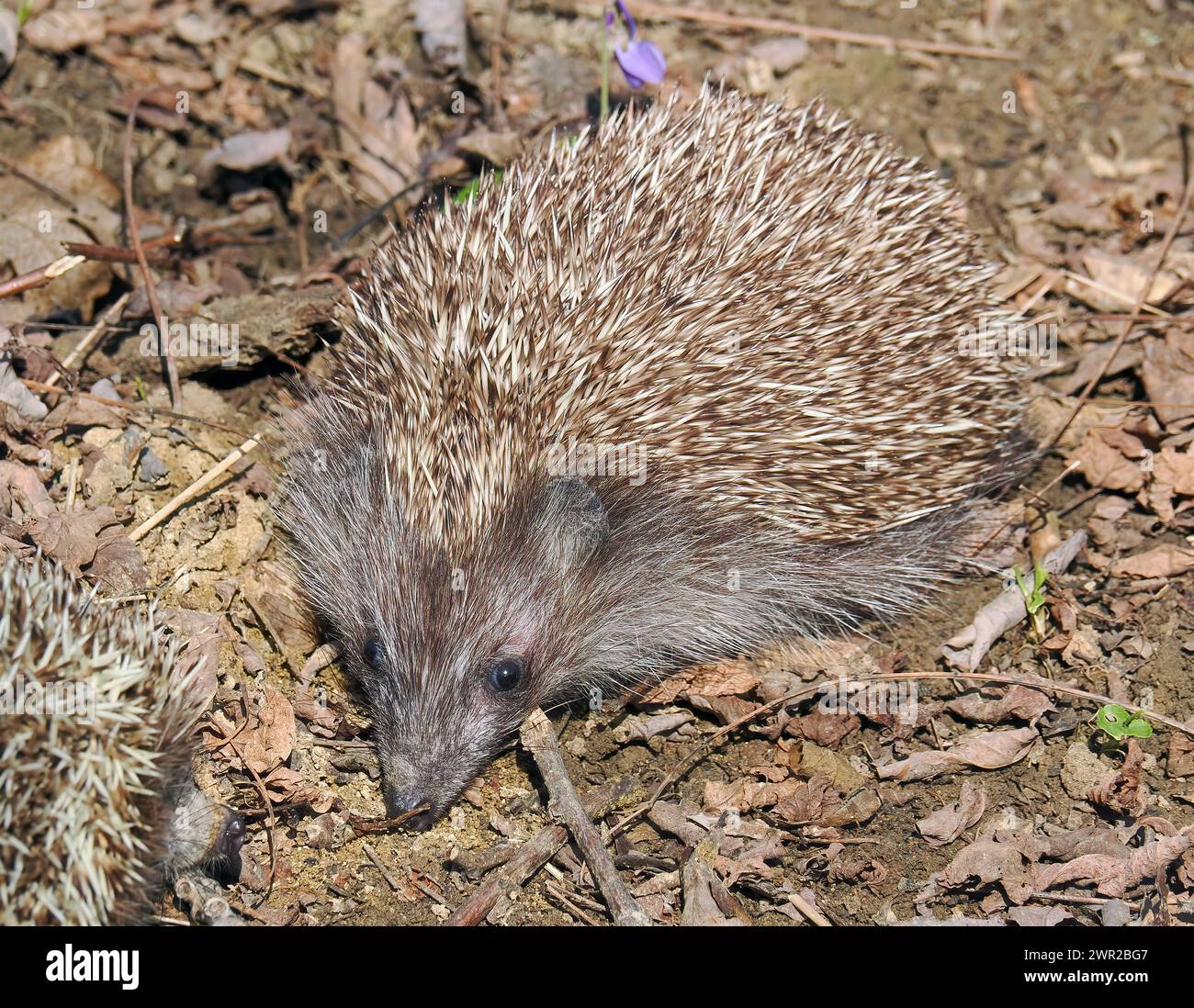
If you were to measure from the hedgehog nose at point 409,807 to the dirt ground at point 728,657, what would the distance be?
0.31ft

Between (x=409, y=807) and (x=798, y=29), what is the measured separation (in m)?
6.27

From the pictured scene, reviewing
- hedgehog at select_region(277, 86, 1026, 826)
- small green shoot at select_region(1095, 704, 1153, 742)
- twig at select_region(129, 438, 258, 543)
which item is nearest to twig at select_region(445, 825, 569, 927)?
hedgehog at select_region(277, 86, 1026, 826)

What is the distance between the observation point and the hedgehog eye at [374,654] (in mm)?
4953

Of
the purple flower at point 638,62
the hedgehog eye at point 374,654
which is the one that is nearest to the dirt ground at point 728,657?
the hedgehog eye at point 374,654

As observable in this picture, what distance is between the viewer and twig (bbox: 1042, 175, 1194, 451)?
21.0 feet

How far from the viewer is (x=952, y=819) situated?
4918 mm

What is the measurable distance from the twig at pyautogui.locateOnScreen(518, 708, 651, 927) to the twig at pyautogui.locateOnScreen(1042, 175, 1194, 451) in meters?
3.24

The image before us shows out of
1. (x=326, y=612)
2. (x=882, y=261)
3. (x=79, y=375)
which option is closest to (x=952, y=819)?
(x=882, y=261)

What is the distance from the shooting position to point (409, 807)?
470cm

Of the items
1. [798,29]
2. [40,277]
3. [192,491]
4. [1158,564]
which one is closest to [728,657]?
[1158,564]

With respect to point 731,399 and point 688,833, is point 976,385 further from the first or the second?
point 688,833

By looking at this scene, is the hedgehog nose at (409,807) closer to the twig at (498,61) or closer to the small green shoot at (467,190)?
the small green shoot at (467,190)

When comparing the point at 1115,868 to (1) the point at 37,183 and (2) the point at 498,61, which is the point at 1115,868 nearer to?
(2) the point at 498,61

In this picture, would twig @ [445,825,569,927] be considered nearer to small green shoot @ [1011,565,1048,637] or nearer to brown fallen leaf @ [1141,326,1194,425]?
small green shoot @ [1011,565,1048,637]
